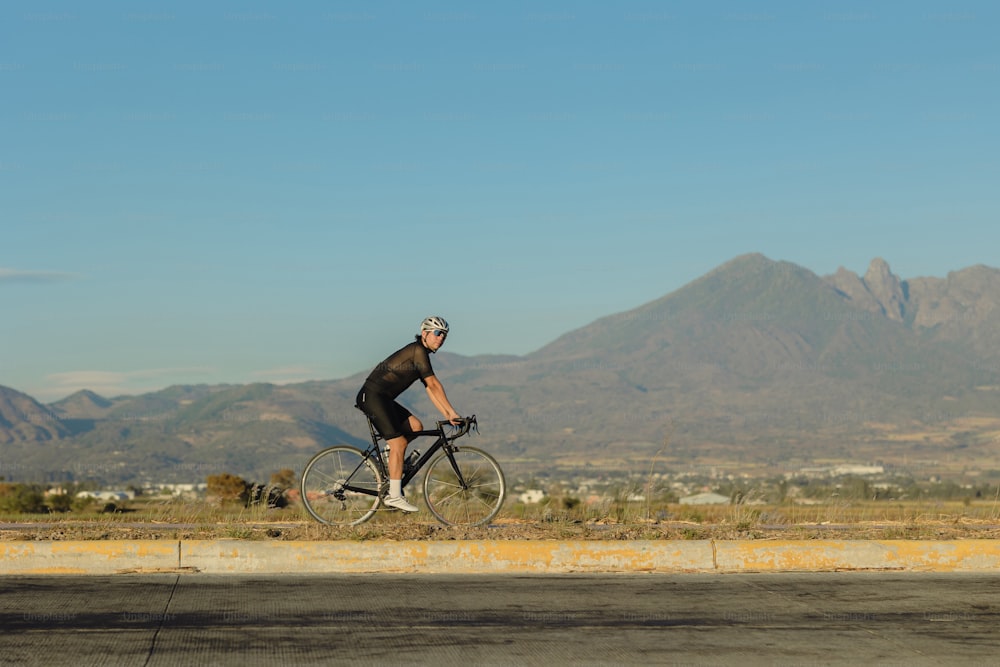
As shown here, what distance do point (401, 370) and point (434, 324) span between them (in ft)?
1.86

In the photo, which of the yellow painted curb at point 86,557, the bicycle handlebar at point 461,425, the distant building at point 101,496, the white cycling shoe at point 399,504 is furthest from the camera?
the distant building at point 101,496

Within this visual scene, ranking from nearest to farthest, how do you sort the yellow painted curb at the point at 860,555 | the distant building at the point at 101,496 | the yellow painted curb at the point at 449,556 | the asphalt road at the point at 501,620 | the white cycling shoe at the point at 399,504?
the asphalt road at the point at 501,620
the yellow painted curb at the point at 449,556
the yellow painted curb at the point at 860,555
the white cycling shoe at the point at 399,504
the distant building at the point at 101,496

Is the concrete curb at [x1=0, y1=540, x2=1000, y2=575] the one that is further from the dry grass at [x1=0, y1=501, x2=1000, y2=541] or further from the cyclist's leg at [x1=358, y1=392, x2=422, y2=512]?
the cyclist's leg at [x1=358, y1=392, x2=422, y2=512]

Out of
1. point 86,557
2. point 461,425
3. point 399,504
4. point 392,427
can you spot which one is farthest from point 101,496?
point 86,557

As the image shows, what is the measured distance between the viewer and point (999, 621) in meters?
8.61

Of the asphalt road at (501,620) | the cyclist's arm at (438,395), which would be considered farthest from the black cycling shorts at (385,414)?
the asphalt road at (501,620)

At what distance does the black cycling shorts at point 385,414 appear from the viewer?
12.8 metres

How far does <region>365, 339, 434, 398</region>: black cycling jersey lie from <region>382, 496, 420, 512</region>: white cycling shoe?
3.34 feet

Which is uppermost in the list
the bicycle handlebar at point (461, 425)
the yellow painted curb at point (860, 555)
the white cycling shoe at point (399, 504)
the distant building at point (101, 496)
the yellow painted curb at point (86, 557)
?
the bicycle handlebar at point (461, 425)

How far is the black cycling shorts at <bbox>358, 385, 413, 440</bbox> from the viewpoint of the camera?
1276cm

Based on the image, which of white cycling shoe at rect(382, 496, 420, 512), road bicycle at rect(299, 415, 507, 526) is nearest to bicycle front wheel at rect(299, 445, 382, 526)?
road bicycle at rect(299, 415, 507, 526)

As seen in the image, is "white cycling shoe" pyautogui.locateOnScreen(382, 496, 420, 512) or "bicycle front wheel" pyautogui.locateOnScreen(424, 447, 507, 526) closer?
"white cycling shoe" pyautogui.locateOnScreen(382, 496, 420, 512)

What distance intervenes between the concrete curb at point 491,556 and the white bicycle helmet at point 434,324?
249 cm

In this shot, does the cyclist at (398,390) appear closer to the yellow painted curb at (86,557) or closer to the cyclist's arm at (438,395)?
the cyclist's arm at (438,395)
